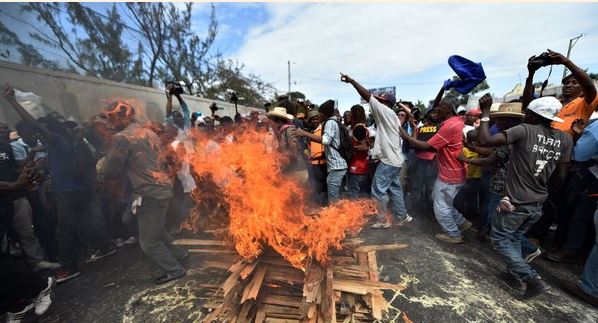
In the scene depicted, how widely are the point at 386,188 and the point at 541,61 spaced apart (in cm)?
299

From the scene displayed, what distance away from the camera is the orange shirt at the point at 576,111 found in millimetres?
3906

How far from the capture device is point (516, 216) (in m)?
3.42

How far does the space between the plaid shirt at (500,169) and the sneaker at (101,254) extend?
21.7 ft

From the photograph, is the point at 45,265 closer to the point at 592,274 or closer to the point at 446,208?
the point at 446,208

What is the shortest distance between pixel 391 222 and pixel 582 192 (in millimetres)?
2977

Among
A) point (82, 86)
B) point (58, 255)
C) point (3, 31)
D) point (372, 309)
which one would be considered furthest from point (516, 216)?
point (82, 86)

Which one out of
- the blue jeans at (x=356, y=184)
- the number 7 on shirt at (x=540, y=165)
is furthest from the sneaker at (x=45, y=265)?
the number 7 on shirt at (x=540, y=165)

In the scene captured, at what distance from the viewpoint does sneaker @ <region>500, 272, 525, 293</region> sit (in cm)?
350

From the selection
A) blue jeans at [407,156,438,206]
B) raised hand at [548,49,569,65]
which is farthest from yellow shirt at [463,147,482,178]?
raised hand at [548,49,569,65]

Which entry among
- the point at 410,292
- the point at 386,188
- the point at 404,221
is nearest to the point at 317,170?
the point at 386,188

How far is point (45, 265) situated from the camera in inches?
160

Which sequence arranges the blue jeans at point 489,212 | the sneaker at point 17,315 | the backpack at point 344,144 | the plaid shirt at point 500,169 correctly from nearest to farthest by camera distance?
the sneaker at point 17,315, the plaid shirt at point 500,169, the blue jeans at point 489,212, the backpack at point 344,144

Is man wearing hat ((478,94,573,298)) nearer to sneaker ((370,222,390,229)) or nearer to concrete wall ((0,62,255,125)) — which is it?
sneaker ((370,222,390,229))

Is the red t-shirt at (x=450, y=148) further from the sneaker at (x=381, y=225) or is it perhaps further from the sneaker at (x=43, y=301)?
the sneaker at (x=43, y=301)
